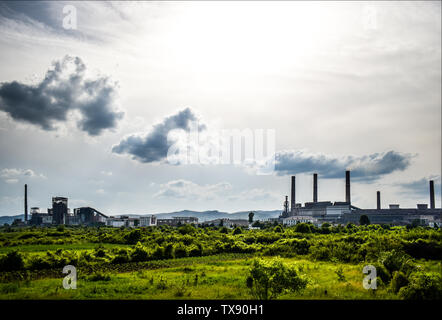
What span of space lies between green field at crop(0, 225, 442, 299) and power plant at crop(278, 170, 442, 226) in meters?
88.5

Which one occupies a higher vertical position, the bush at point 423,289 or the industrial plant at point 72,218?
the bush at point 423,289

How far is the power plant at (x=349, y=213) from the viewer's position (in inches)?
5084

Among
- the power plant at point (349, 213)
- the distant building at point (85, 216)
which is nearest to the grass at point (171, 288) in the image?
the power plant at point (349, 213)

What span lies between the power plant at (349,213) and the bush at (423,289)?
110026mm

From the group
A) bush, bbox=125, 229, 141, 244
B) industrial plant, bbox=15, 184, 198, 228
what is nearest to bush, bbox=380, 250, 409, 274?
bush, bbox=125, 229, 141, 244

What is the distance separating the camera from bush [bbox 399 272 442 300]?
60.7 feet

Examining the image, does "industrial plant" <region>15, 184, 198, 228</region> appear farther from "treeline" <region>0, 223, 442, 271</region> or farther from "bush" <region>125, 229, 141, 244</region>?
"treeline" <region>0, 223, 442, 271</region>

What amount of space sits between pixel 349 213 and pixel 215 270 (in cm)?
11602

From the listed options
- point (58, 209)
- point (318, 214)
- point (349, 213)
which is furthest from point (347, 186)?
point (58, 209)

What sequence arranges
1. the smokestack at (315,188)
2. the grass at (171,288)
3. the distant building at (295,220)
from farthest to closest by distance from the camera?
the smokestack at (315,188), the distant building at (295,220), the grass at (171,288)

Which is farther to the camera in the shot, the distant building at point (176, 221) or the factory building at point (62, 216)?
the distant building at point (176, 221)

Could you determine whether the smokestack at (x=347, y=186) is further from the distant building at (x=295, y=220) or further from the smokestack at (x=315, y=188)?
the distant building at (x=295, y=220)
